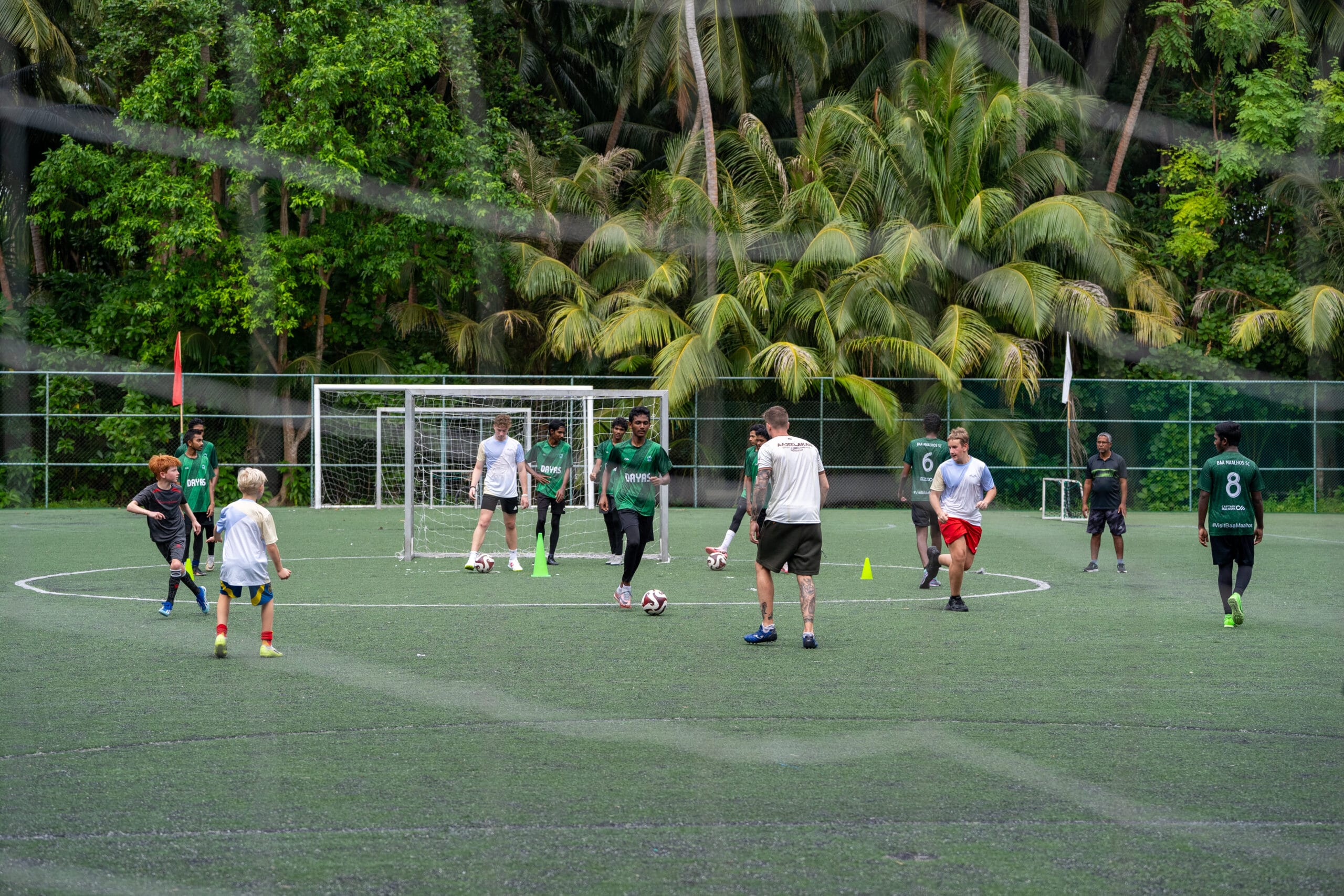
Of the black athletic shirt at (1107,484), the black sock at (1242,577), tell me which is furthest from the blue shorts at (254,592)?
the black athletic shirt at (1107,484)

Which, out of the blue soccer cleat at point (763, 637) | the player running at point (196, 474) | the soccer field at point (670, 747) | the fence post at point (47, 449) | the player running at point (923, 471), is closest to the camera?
the soccer field at point (670, 747)

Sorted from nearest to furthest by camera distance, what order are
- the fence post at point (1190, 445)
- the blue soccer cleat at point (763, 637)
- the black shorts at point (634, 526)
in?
1. the blue soccer cleat at point (763, 637)
2. the black shorts at point (634, 526)
3. the fence post at point (1190, 445)

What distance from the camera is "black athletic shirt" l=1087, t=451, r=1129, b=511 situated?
14.8 m

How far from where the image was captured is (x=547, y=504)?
607 inches

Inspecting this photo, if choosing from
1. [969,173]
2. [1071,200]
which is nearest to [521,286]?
[969,173]

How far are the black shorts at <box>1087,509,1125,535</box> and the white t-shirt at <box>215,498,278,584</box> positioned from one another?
9304 mm

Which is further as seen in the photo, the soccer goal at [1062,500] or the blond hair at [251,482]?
the soccer goal at [1062,500]

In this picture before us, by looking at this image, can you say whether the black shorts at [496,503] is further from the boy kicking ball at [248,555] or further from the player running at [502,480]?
the boy kicking ball at [248,555]

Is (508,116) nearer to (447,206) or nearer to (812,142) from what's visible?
(447,206)

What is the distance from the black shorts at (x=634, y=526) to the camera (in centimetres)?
1154

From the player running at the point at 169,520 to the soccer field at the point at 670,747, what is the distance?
1.35 feet

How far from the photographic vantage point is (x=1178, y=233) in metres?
28.1

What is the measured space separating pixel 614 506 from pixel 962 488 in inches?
142

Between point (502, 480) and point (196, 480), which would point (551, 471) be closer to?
point (502, 480)
